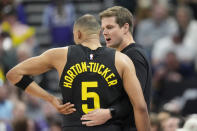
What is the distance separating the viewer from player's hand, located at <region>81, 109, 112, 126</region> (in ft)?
17.7

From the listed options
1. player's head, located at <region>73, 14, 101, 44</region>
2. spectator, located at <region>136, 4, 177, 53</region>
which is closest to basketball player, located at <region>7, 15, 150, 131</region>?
player's head, located at <region>73, 14, 101, 44</region>

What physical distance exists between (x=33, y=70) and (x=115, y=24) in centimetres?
98

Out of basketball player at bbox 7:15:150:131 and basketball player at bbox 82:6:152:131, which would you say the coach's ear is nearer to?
basketball player at bbox 82:6:152:131

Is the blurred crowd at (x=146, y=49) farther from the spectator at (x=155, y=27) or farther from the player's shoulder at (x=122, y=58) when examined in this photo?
the player's shoulder at (x=122, y=58)

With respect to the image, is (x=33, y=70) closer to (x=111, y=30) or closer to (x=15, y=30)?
(x=111, y=30)

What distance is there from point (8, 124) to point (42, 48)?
4.61 m

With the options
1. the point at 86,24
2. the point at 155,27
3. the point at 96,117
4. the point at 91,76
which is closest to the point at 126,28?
the point at 86,24

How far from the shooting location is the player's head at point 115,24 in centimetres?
582

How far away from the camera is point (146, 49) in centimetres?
1211

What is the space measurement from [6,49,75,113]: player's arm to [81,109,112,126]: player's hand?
0.94ft

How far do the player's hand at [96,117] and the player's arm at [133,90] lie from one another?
10.6 inches

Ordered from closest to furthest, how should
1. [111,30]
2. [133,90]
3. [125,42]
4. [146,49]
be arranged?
1. [133,90]
2. [111,30]
3. [125,42]
4. [146,49]

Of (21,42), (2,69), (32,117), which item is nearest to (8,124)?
(32,117)

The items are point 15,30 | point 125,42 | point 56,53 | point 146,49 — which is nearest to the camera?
point 56,53
